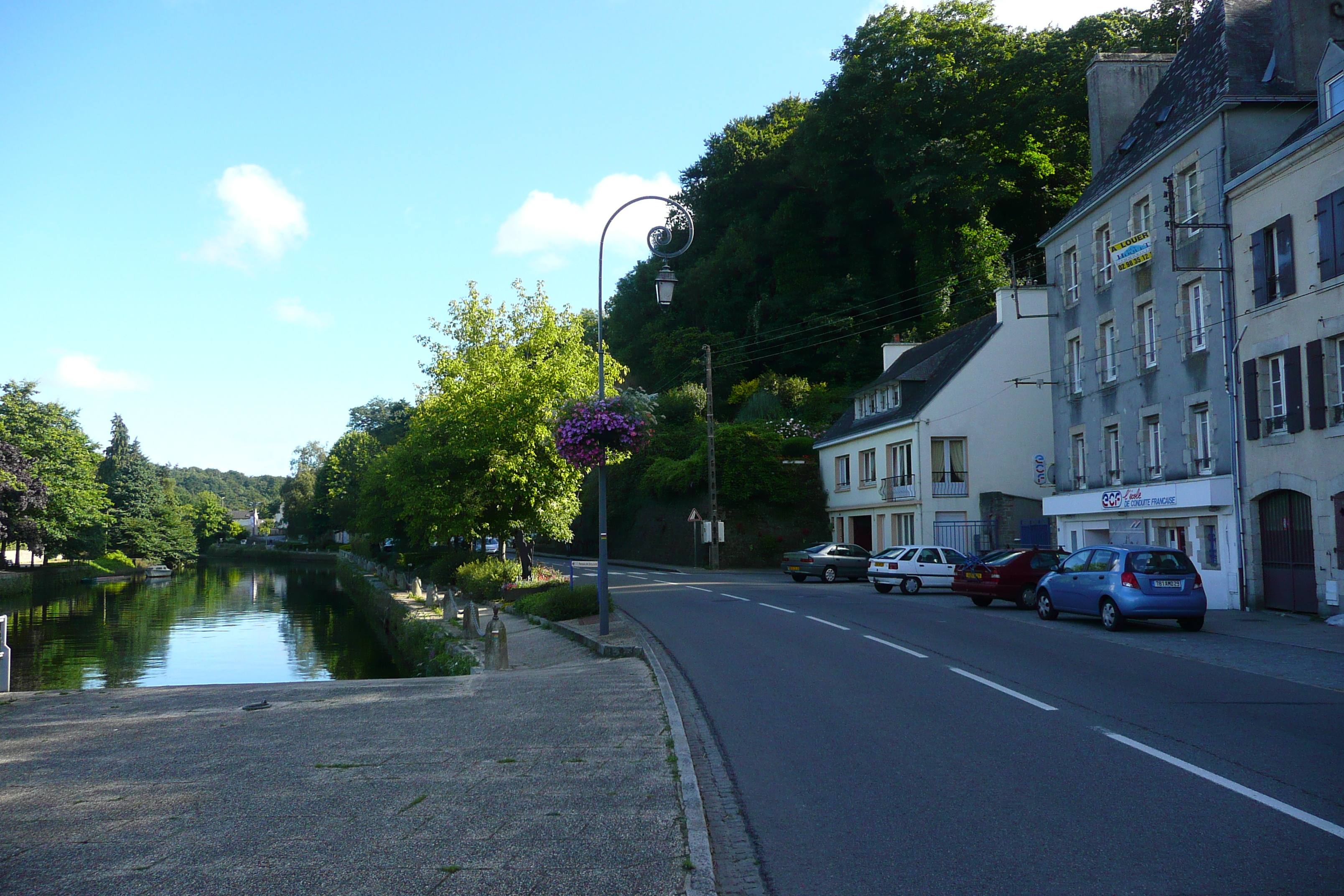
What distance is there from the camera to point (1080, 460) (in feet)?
102

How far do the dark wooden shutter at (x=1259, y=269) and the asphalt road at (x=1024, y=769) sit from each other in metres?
11.1

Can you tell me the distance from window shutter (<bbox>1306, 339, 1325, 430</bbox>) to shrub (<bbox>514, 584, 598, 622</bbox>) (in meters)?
15.0

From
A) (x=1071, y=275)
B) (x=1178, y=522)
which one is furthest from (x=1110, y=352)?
(x=1178, y=522)

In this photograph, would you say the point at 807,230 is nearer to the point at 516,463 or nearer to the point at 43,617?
the point at 516,463

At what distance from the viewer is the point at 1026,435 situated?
4169 centimetres

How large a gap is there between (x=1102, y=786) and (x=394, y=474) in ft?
104

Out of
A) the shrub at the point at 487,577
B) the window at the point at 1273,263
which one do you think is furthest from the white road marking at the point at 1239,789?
the shrub at the point at 487,577

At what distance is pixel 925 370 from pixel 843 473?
317 inches

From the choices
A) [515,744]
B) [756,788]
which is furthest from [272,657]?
[756,788]

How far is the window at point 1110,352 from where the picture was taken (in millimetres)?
28766

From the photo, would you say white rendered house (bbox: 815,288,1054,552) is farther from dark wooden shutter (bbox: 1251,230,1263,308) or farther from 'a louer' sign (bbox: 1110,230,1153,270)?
dark wooden shutter (bbox: 1251,230,1263,308)

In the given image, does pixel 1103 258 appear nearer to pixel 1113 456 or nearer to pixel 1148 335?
pixel 1148 335

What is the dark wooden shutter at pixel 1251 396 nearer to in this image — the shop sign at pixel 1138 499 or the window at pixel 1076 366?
the shop sign at pixel 1138 499

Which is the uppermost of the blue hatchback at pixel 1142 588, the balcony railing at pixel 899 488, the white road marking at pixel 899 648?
the balcony railing at pixel 899 488
